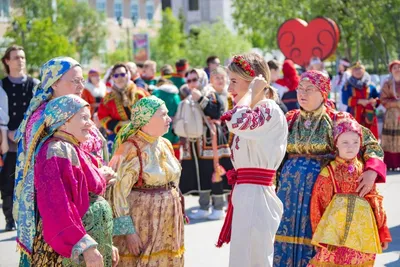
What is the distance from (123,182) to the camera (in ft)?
18.2

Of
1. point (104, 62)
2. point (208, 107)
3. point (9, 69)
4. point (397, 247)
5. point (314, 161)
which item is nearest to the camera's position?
point (314, 161)

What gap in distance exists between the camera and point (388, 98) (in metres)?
13.5

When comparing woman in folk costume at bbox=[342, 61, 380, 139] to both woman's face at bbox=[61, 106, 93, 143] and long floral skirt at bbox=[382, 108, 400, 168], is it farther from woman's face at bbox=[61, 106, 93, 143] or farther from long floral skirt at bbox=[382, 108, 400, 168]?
woman's face at bbox=[61, 106, 93, 143]

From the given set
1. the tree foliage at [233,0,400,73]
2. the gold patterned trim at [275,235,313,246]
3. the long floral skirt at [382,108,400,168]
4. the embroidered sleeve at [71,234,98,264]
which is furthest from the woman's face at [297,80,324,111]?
the tree foliage at [233,0,400,73]

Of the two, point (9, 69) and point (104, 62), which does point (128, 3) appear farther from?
point (9, 69)

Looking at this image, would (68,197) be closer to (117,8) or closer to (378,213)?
(378,213)

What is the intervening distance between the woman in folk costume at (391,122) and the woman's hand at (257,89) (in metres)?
8.57

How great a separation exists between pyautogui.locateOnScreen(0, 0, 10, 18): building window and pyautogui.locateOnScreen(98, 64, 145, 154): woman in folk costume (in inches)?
1653

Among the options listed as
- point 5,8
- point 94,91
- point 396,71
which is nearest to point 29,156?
point 94,91

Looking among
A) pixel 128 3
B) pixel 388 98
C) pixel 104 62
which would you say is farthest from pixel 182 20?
pixel 388 98

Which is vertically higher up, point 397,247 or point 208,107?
point 208,107

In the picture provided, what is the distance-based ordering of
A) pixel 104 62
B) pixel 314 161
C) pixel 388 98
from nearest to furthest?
pixel 314 161, pixel 388 98, pixel 104 62

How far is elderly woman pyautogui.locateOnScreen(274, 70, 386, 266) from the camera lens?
6016 millimetres

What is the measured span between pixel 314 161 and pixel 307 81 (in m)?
0.60
